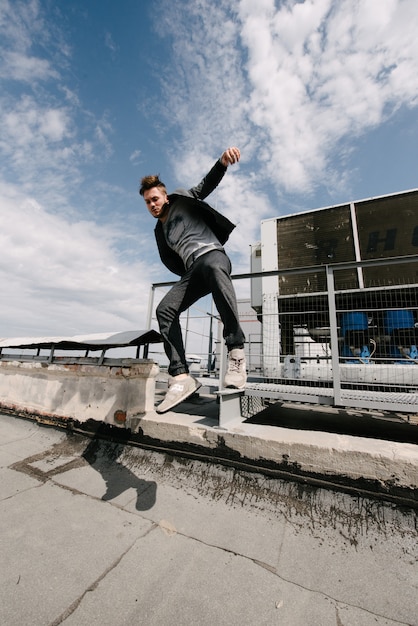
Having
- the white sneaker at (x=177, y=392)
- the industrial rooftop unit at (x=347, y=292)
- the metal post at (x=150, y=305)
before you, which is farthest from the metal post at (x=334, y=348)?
the metal post at (x=150, y=305)

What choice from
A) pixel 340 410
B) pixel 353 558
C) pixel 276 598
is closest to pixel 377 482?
pixel 353 558

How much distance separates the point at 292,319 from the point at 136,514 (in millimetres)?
4697

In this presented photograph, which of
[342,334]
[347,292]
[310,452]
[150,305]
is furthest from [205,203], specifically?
[342,334]

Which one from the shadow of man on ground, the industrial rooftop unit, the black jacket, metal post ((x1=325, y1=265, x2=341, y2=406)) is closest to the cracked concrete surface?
the shadow of man on ground

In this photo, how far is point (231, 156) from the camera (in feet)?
5.77

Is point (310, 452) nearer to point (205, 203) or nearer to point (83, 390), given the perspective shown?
point (205, 203)

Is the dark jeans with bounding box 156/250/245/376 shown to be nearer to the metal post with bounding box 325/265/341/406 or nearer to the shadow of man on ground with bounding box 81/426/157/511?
the shadow of man on ground with bounding box 81/426/157/511

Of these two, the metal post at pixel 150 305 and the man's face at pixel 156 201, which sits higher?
the man's face at pixel 156 201

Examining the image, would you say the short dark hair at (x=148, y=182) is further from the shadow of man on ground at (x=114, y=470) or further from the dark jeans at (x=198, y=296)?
the shadow of man on ground at (x=114, y=470)

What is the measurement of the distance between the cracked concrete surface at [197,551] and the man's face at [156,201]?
184 centimetres

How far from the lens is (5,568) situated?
1.09 metres

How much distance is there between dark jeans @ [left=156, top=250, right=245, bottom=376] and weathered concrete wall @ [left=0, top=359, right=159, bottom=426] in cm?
67

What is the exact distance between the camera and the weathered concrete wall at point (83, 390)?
7.53ft

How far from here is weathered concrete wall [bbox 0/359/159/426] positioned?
2295 mm
